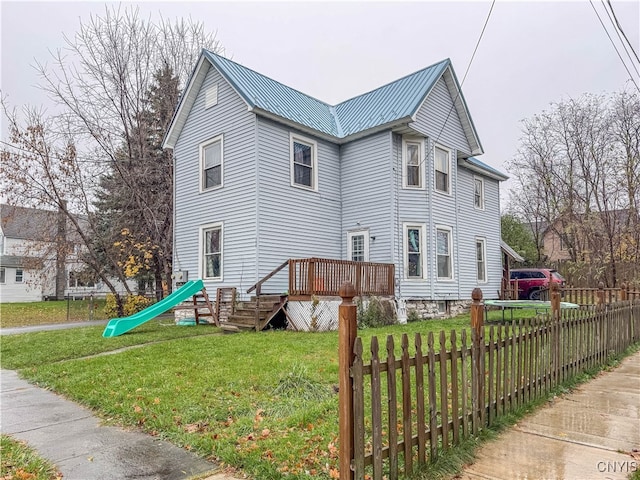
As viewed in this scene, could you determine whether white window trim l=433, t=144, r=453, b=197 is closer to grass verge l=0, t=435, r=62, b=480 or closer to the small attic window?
the small attic window

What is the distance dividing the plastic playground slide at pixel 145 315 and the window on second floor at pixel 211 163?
375cm

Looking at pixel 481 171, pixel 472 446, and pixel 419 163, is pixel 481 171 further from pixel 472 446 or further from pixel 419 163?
pixel 472 446

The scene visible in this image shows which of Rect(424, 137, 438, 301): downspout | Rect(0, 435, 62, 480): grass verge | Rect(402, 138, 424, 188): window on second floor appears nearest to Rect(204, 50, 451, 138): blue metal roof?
Rect(402, 138, 424, 188): window on second floor

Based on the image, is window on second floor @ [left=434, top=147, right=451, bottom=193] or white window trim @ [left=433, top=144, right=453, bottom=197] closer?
white window trim @ [left=433, top=144, right=453, bottom=197]

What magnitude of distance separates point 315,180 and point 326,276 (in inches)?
171

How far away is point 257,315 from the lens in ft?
38.1

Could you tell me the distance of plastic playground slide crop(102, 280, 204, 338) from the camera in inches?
437

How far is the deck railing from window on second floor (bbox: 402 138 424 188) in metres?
3.78

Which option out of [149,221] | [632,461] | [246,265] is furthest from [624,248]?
[149,221]

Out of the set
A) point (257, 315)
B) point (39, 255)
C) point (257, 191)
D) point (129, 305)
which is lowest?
point (129, 305)

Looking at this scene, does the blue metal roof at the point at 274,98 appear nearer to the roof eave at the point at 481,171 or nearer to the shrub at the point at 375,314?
the roof eave at the point at 481,171

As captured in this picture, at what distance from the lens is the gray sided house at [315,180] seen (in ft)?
43.0

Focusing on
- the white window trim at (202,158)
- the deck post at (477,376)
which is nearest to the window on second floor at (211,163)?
the white window trim at (202,158)

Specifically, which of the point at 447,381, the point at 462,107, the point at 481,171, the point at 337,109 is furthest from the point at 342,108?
the point at 447,381
